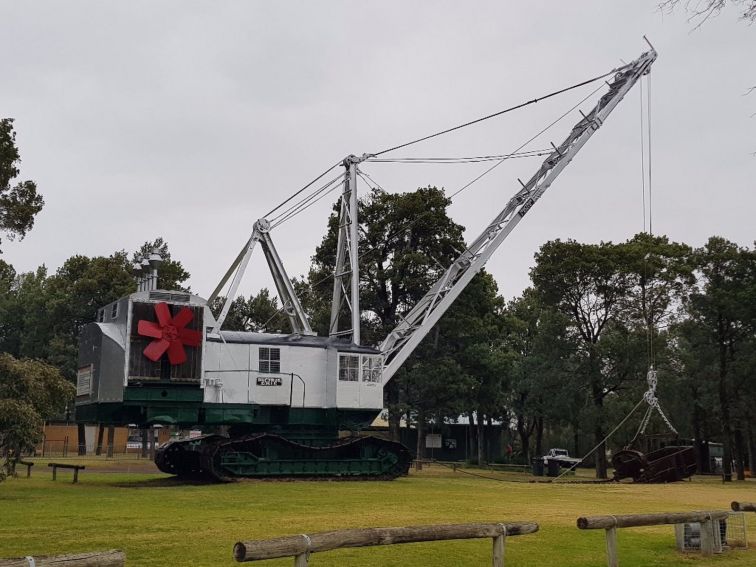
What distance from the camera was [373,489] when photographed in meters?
26.0

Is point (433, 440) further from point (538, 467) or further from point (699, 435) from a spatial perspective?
point (538, 467)

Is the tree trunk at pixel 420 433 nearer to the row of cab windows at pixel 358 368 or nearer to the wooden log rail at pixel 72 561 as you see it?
the row of cab windows at pixel 358 368

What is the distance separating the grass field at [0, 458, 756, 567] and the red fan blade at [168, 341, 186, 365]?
3.93m

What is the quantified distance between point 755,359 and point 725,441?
497 cm

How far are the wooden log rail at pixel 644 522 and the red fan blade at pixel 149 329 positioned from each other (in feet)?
Result: 58.9

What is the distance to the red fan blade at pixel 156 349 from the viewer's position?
86.1 feet

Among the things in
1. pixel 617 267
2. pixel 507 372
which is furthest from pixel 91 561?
pixel 507 372

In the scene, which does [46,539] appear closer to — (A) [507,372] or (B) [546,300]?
(B) [546,300]

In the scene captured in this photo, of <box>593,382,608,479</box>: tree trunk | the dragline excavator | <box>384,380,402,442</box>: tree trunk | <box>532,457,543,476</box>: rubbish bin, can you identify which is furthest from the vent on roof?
<box>593,382,608,479</box>: tree trunk

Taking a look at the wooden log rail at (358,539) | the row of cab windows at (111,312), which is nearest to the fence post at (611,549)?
the wooden log rail at (358,539)

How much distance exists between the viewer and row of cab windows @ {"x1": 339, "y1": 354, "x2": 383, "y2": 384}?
31047 millimetres

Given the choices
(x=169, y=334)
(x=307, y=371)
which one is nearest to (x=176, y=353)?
(x=169, y=334)

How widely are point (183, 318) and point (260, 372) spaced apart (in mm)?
3980

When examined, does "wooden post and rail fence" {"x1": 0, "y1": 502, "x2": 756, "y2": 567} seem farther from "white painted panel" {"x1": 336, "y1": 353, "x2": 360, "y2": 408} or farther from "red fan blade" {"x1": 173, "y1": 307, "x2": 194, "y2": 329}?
"white painted panel" {"x1": 336, "y1": 353, "x2": 360, "y2": 408}
